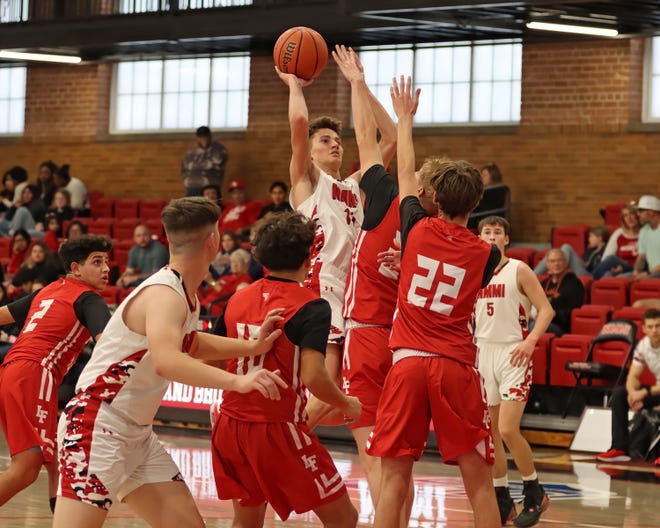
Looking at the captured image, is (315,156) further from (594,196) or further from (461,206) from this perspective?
(594,196)

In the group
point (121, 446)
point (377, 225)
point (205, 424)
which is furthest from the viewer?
point (205, 424)

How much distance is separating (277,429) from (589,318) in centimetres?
922

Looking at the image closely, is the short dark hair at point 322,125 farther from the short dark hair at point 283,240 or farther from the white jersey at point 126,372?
the white jersey at point 126,372

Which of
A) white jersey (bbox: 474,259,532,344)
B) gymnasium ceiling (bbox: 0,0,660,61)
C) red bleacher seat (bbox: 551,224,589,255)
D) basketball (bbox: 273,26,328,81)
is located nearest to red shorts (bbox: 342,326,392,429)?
basketball (bbox: 273,26,328,81)

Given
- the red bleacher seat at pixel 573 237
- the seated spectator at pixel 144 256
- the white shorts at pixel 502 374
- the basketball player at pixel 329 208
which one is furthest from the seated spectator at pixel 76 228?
the basketball player at pixel 329 208

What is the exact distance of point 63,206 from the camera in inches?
770

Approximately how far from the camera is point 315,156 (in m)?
6.68

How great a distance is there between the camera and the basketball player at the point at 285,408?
15.2 feet

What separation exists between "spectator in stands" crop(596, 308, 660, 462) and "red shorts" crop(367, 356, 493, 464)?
645 cm

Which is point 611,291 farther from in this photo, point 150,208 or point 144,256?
point 150,208

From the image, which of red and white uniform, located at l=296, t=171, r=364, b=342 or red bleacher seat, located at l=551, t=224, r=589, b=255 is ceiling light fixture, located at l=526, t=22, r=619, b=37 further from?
red and white uniform, located at l=296, t=171, r=364, b=342

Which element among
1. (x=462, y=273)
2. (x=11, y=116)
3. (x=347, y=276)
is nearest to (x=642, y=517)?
(x=347, y=276)

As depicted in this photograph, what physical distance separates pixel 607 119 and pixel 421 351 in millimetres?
12368

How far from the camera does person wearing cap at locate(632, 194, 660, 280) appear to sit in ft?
46.1
